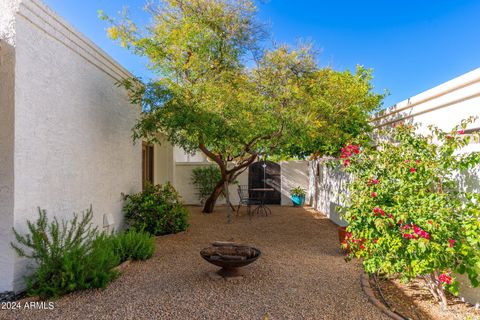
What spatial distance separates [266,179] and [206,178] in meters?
2.58

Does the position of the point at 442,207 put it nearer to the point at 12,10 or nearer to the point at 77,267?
the point at 77,267

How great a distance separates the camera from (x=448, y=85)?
12.6 ft

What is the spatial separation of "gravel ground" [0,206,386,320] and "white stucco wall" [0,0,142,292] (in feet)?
3.37

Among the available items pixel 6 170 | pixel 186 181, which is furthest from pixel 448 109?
pixel 186 181

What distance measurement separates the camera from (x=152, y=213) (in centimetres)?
673

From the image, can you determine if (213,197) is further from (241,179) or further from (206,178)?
(241,179)

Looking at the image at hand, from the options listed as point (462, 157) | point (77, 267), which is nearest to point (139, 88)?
point (77, 267)

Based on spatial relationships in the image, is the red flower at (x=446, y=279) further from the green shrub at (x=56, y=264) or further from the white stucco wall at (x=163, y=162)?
the white stucco wall at (x=163, y=162)

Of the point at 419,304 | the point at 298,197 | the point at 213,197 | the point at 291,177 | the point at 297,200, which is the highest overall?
the point at 291,177

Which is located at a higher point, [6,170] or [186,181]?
[6,170]

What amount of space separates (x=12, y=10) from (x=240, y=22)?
516 cm

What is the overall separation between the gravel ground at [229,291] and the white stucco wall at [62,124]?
3.37 ft

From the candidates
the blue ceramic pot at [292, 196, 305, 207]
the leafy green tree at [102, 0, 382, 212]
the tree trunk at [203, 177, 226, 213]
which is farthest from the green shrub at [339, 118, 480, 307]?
the blue ceramic pot at [292, 196, 305, 207]

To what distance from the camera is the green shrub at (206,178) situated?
12672mm
